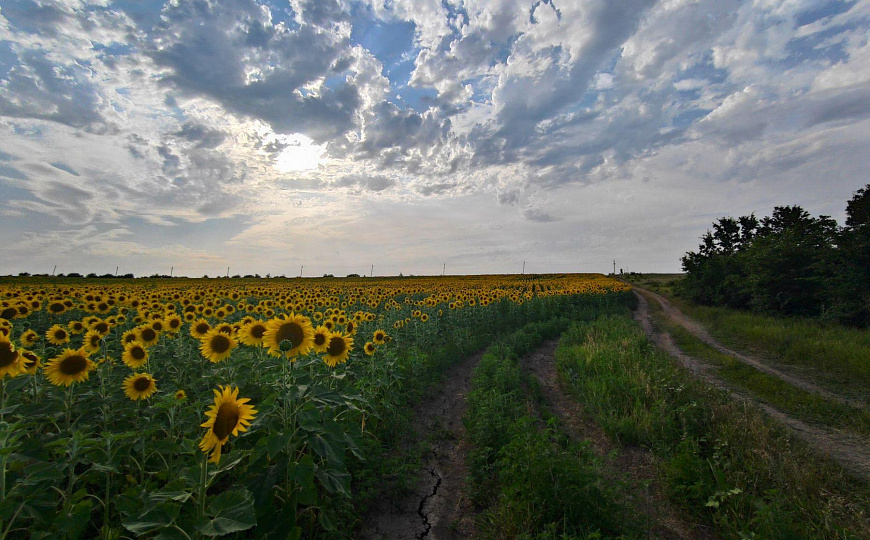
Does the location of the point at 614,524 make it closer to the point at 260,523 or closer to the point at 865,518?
the point at 865,518

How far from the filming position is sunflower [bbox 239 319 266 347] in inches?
169

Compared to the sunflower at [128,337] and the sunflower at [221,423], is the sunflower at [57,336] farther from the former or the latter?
the sunflower at [221,423]

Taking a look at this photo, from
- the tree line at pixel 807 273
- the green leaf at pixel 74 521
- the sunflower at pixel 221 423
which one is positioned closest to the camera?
the sunflower at pixel 221 423

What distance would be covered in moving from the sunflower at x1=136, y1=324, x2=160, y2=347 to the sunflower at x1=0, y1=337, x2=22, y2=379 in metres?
2.09

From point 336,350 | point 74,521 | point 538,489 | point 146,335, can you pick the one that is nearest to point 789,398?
point 538,489

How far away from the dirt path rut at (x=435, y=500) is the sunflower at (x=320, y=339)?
1747 mm

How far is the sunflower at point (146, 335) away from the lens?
4918 millimetres

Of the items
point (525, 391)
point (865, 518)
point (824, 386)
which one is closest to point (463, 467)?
point (525, 391)

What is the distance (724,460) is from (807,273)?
692 inches

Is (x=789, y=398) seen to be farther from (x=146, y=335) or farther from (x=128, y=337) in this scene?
(x=128, y=337)

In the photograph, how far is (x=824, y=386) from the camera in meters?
8.45

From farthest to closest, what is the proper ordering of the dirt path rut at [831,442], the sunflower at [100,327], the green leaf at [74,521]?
1. the sunflower at [100,327]
2. the dirt path rut at [831,442]
3. the green leaf at [74,521]

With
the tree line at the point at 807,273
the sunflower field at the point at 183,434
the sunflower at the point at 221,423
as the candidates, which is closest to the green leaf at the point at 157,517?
the sunflower field at the point at 183,434

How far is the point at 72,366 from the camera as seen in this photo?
342 centimetres
